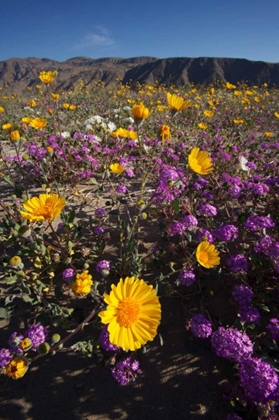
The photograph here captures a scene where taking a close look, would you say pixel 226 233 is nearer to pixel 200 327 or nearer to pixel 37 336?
pixel 200 327

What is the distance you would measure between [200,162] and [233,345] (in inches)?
52.8

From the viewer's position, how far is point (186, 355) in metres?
1.74

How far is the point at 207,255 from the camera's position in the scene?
69.3 inches

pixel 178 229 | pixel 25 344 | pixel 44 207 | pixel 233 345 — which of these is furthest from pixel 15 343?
pixel 178 229

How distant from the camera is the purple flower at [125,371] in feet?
4.95

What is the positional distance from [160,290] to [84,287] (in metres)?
0.71

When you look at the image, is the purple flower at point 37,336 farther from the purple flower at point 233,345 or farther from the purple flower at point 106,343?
the purple flower at point 233,345

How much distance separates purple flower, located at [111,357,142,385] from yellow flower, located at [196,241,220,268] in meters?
0.80

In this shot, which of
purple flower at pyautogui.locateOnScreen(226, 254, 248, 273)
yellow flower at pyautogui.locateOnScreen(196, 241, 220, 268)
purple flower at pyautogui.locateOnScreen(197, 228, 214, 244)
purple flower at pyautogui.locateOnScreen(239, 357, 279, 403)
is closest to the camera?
purple flower at pyautogui.locateOnScreen(239, 357, 279, 403)

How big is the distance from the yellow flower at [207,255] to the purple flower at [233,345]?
1.41ft

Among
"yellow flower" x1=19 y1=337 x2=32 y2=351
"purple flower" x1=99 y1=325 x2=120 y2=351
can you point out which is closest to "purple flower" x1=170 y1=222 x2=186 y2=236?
"purple flower" x1=99 y1=325 x2=120 y2=351

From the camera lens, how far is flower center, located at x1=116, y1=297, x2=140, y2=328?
1.32 metres

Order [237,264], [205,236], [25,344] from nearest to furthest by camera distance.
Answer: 1. [25,344]
2. [237,264]
3. [205,236]

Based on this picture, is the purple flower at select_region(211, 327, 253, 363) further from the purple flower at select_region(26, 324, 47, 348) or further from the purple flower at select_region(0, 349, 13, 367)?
the purple flower at select_region(0, 349, 13, 367)
